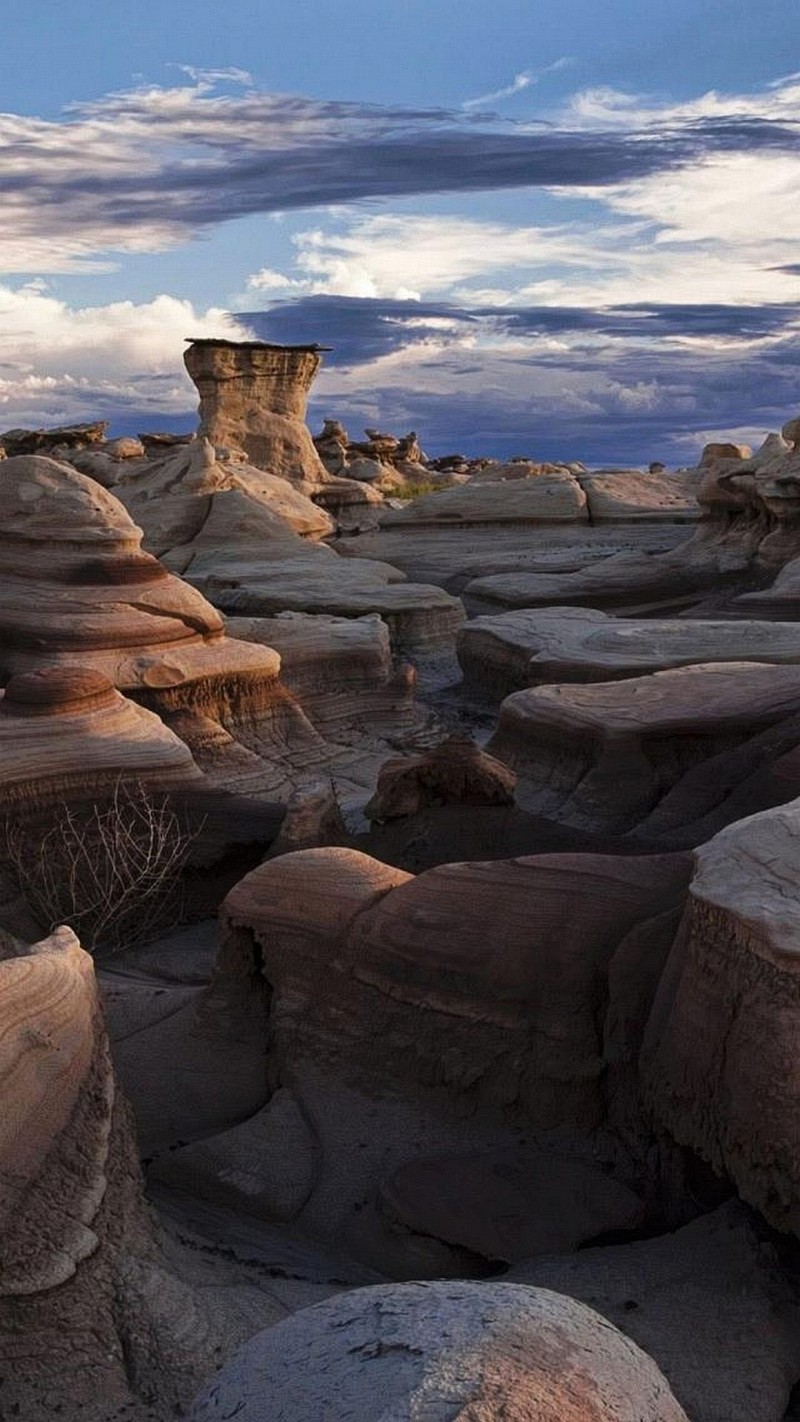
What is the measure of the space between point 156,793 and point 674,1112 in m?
3.84

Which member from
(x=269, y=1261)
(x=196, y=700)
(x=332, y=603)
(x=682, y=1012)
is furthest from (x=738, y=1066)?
(x=332, y=603)

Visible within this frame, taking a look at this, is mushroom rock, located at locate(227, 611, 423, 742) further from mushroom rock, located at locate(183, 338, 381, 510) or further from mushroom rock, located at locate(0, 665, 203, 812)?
mushroom rock, located at locate(183, 338, 381, 510)

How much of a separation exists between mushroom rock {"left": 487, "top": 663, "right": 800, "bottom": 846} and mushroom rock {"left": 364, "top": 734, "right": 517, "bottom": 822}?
2.34 ft

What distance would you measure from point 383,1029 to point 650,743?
3.45 metres

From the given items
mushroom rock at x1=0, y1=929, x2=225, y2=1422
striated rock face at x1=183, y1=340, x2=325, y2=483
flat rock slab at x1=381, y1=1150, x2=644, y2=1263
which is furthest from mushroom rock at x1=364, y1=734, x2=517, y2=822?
striated rock face at x1=183, y1=340, x2=325, y2=483

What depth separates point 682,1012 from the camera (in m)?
3.55

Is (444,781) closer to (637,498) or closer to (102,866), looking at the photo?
(102,866)

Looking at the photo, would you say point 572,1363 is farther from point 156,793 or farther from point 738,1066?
point 156,793

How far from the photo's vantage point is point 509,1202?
3.69m

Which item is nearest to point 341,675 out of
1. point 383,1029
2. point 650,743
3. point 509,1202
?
point 650,743

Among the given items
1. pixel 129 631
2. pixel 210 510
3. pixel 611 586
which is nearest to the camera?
pixel 129 631

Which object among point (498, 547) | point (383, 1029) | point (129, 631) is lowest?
point (498, 547)

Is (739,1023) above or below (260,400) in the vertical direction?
below

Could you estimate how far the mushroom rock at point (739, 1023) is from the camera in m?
3.18
